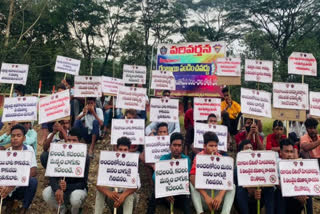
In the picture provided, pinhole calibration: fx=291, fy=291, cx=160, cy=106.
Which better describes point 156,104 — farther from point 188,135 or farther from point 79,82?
point 79,82

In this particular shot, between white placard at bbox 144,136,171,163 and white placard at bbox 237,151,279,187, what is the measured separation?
142 cm

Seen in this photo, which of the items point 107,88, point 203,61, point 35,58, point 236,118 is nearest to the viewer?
point 236,118

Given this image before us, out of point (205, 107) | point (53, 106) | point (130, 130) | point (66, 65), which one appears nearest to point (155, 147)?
point (130, 130)

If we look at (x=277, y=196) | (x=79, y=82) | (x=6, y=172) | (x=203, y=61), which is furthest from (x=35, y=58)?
(x=277, y=196)

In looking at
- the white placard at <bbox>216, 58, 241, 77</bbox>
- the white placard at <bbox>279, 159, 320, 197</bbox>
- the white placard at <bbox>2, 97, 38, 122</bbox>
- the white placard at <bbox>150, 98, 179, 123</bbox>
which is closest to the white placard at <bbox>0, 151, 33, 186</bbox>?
the white placard at <bbox>2, 97, 38, 122</bbox>

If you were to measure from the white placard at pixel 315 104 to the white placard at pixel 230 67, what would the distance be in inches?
70.8

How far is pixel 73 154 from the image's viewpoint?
13.9ft

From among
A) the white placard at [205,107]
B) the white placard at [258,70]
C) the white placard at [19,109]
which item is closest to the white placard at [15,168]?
the white placard at [19,109]

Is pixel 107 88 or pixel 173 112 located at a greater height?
pixel 107 88

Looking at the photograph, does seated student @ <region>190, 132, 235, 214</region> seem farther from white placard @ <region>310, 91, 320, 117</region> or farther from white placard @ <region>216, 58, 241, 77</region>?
white placard @ <region>216, 58, 241, 77</region>

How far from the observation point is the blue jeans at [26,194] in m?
4.37

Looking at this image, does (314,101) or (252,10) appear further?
(252,10)

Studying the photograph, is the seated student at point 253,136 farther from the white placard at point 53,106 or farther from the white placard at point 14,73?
the white placard at point 14,73

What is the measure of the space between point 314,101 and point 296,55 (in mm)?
1314
